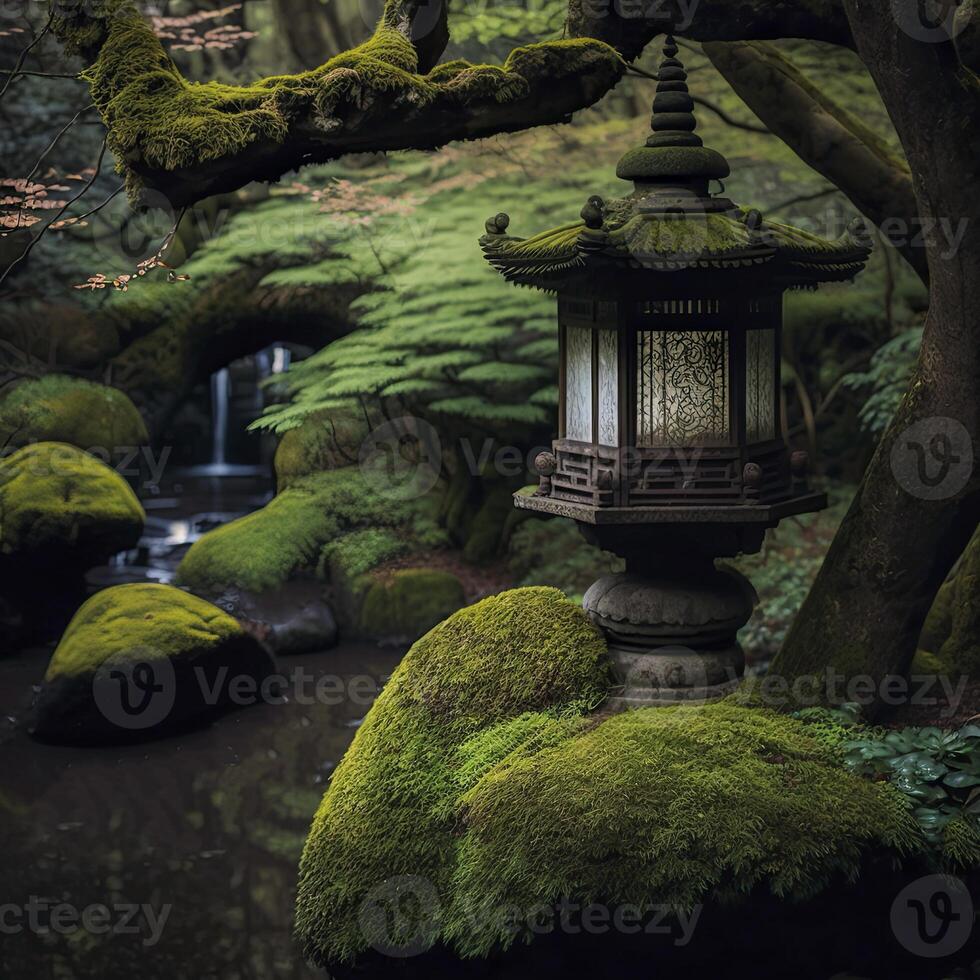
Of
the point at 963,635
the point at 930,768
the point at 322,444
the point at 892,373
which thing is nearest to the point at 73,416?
the point at 322,444

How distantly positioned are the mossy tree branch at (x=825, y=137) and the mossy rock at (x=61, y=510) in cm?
786

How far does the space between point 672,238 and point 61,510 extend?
861cm

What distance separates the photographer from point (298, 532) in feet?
49.8

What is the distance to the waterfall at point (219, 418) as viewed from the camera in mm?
20266

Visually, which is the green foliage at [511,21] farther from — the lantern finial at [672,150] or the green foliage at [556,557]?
the lantern finial at [672,150]

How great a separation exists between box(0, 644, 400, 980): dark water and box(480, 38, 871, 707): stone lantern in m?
2.75

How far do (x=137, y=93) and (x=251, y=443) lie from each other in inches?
541

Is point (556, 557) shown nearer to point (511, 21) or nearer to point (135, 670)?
point (135, 670)

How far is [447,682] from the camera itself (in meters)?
7.92

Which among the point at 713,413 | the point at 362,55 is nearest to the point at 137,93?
the point at 362,55

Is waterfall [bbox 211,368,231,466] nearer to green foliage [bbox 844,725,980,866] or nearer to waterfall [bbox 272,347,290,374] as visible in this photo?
waterfall [bbox 272,347,290,374]

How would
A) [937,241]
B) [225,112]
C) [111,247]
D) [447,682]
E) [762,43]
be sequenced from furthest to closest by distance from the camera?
1. [111,247]
2. [762,43]
3. [447,682]
4. [937,241]
5. [225,112]

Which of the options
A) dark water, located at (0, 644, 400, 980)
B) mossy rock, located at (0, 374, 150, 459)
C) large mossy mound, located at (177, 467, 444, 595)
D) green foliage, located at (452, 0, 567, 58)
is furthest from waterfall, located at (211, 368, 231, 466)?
green foliage, located at (452, 0, 567, 58)

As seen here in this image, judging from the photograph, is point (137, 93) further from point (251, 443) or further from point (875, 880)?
point (251, 443)
